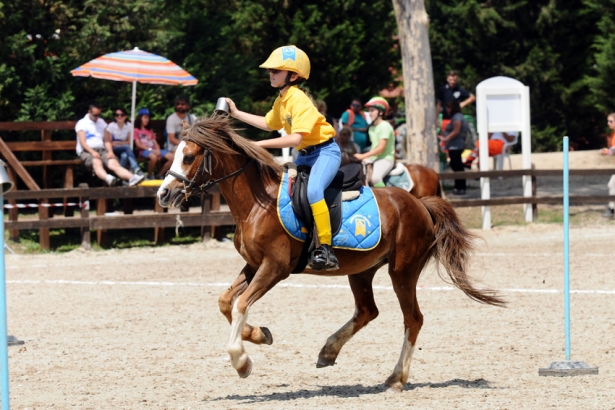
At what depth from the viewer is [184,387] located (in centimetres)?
844

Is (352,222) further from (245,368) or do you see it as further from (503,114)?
(503,114)

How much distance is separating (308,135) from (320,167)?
27 cm

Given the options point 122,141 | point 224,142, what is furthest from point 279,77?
point 122,141

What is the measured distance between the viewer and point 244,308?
785 cm

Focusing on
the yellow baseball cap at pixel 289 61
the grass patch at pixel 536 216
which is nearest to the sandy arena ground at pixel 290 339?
the yellow baseball cap at pixel 289 61

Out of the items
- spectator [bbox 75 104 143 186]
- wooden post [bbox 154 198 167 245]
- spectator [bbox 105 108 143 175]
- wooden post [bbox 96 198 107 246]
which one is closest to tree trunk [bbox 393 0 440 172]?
wooden post [bbox 154 198 167 245]

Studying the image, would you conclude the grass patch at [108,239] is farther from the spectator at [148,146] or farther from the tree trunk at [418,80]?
the tree trunk at [418,80]

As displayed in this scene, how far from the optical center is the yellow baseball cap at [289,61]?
8211mm

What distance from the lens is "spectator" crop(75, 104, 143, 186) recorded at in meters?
18.1

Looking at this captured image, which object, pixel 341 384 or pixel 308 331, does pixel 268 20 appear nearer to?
pixel 308 331

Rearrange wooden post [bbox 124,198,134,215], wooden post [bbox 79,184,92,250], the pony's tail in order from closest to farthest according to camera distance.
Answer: the pony's tail < wooden post [bbox 79,184,92,250] < wooden post [bbox 124,198,134,215]

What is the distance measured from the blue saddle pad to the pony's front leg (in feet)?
1.21

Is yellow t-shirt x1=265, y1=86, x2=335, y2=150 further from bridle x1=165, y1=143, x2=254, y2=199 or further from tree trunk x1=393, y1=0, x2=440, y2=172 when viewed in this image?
tree trunk x1=393, y1=0, x2=440, y2=172

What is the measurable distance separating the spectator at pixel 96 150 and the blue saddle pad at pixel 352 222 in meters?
10.2
